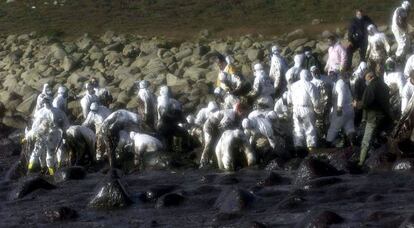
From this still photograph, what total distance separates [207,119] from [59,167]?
12.6 feet

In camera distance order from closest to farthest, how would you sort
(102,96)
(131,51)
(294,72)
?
1. (294,72)
2. (102,96)
3. (131,51)

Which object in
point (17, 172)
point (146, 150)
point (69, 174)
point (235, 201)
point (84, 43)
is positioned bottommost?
point (235, 201)

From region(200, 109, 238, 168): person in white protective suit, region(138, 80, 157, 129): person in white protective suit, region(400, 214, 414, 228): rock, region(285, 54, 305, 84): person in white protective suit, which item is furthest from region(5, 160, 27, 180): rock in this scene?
region(400, 214, 414, 228): rock

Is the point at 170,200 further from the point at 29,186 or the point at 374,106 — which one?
the point at 374,106

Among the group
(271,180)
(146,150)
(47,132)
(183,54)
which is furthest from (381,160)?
(183,54)

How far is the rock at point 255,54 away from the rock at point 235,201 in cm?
1814

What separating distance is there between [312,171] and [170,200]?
3.04 metres

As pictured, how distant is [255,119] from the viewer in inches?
1214

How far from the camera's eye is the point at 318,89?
1223 inches

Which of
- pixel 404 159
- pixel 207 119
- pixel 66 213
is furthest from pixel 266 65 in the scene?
pixel 66 213

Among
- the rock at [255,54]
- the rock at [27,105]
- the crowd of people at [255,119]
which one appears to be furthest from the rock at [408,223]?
the rock at [27,105]

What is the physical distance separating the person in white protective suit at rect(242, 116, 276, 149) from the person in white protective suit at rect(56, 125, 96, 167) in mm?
4675

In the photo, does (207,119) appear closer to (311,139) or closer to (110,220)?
(311,139)

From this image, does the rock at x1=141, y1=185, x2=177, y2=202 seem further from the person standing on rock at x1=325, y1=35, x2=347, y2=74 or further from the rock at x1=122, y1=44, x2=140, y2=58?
the rock at x1=122, y1=44, x2=140, y2=58
